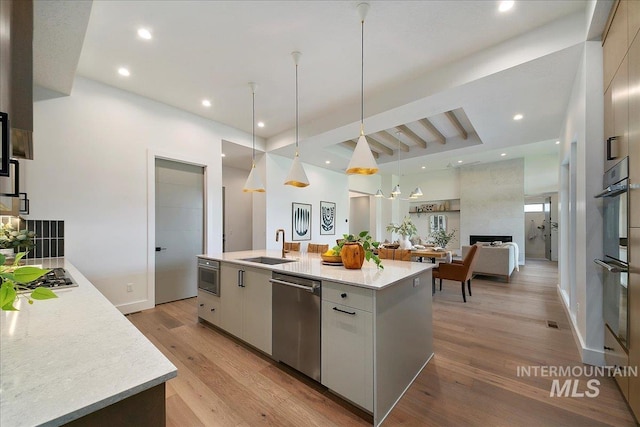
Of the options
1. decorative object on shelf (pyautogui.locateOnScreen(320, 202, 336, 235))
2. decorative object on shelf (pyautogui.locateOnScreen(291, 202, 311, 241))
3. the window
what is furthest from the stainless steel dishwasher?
the window

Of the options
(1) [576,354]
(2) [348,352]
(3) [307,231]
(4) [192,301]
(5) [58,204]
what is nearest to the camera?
(2) [348,352]

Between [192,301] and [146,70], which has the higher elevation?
[146,70]

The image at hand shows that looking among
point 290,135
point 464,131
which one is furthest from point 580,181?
point 290,135

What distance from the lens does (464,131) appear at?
5426mm

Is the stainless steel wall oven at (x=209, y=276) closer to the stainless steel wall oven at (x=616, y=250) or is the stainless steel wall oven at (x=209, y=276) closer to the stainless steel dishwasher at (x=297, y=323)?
the stainless steel dishwasher at (x=297, y=323)

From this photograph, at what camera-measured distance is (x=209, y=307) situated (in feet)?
10.5

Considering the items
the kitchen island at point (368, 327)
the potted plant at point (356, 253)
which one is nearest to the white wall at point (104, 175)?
the kitchen island at point (368, 327)

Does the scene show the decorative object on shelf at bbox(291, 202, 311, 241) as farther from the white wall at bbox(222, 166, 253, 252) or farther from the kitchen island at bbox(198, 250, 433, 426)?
the kitchen island at bbox(198, 250, 433, 426)

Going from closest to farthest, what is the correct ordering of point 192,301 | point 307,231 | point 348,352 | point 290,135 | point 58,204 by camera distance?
point 348,352, point 58,204, point 192,301, point 290,135, point 307,231

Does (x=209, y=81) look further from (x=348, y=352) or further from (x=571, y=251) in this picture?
(x=571, y=251)

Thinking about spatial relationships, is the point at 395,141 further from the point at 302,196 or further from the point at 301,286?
the point at 301,286

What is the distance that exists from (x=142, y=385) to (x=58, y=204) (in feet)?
12.1

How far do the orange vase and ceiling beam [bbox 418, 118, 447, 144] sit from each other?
356cm

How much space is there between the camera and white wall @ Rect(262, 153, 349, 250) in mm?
5676
